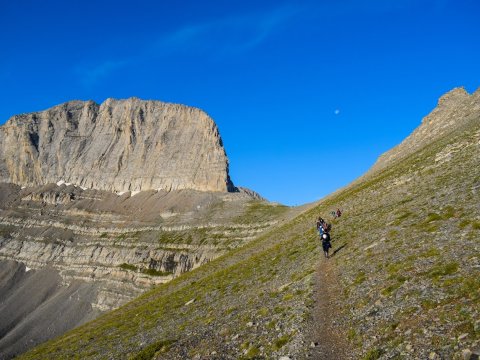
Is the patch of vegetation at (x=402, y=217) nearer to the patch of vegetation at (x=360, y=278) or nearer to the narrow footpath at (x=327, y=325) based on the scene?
the narrow footpath at (x=327, y=325)

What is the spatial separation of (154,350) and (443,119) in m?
87.0

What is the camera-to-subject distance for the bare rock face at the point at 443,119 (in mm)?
78125

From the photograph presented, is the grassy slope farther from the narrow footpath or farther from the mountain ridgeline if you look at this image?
the narrow footpath

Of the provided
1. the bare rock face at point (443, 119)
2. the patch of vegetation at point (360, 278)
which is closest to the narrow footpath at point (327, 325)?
the patch of vegetation at point (360, 278)

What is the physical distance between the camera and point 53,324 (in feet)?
493

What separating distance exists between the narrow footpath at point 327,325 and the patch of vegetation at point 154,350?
10591 millimetres

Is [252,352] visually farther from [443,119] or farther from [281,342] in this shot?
[443,119]

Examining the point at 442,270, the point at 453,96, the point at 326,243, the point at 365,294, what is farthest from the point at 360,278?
the point at 453,96

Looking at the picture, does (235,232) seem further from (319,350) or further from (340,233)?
(319,350)

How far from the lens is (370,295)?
2241 centimetres

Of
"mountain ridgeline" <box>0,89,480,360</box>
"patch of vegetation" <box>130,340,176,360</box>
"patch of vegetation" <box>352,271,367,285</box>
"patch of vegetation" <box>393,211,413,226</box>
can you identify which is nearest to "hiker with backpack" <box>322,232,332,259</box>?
"mountain ridgeline" <box>0,89,480,360</box>

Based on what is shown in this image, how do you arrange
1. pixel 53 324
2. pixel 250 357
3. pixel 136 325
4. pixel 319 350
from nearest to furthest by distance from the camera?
pixel 319 350 → pixel 250 357 → pixel 136 325 → pixel 53 324

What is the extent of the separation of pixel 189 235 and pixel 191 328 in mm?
153453

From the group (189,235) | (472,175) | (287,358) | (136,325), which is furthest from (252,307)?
(189,235)
